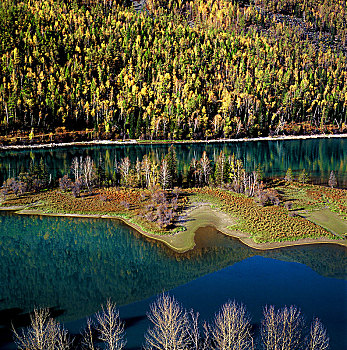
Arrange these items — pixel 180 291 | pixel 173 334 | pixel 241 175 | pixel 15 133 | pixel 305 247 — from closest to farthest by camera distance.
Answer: pixel 173 334
pixel 180 291
pixel 305 247
pixel 241 175
pixel 15 133

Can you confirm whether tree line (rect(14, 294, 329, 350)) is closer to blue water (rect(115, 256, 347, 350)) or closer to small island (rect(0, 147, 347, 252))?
blue water (rect(115, 256, 347, 350))

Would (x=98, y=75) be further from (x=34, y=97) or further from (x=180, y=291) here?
(x=180, y=291)

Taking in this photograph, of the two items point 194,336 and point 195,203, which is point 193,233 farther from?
point 194,336

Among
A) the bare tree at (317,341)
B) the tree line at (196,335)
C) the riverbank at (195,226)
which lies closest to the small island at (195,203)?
the riverbank at (195,226)

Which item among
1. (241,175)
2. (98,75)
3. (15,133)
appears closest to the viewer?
(241,175)

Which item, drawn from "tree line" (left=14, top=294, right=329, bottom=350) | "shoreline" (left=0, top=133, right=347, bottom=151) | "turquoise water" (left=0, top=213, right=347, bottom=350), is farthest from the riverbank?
"shoreline" (left=0, top=133, right=347, bottom=151)

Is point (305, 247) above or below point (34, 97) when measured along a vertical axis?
below

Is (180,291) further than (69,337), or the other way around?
(180,291)

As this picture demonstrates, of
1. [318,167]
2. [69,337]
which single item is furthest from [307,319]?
[318,167]
